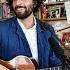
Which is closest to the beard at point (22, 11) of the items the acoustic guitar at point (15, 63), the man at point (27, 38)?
the man at point (27, 38)

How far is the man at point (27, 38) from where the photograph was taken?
38.5 inches

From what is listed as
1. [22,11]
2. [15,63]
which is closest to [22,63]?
[15,63]

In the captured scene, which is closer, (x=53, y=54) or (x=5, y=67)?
(x=5, y=67)

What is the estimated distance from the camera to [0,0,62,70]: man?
3.21 ft

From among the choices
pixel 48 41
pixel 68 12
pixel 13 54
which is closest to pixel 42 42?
pixel 48 41

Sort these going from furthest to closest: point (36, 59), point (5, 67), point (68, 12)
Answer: point (68, 12), point (36, 59), point (5, 67)

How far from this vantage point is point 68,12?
2.21m

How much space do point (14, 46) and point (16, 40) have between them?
0.03m

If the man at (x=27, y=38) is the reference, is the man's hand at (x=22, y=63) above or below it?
below

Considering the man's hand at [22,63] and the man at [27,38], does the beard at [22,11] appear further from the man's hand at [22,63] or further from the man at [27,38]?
the man's hand at [22,63]

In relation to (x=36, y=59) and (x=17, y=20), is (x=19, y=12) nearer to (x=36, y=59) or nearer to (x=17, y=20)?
(x=17, y=20)

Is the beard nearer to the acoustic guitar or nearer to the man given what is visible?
the man

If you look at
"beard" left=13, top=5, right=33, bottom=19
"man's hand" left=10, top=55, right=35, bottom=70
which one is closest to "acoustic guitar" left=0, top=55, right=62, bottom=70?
"man's hand" left=10, top=55, right=35, bottom=70

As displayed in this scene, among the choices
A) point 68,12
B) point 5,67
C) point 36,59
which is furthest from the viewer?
point 68,12
